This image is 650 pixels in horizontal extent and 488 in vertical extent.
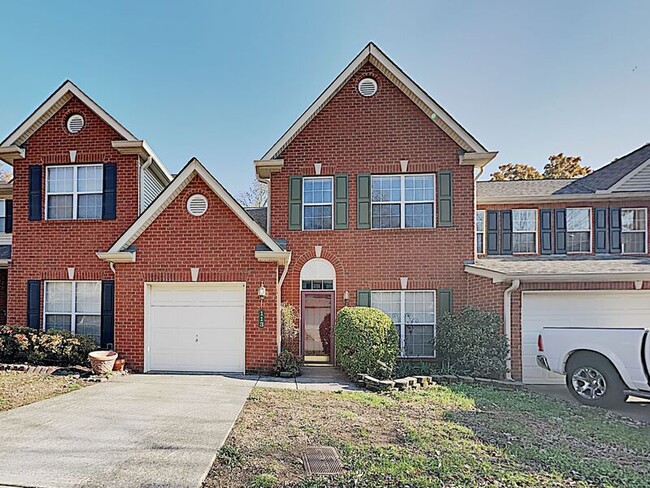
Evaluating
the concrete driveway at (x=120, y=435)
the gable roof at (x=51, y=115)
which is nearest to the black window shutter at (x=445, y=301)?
the concrete driveway at (x=120, y=435)

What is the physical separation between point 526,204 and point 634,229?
10.7 ft

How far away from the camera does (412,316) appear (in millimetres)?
13328

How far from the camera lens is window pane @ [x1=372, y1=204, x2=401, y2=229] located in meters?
13.6

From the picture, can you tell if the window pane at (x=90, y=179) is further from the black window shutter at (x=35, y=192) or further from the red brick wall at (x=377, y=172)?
the red brick wall at (x=377, y=172)

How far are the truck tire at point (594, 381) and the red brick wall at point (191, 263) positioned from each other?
262 inches

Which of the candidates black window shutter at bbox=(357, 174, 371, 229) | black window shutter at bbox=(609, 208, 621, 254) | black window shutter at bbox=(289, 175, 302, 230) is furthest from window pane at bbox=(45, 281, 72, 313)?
black window shutter at bbox=(609, 208, 621, 254)

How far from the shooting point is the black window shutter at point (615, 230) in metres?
14.7

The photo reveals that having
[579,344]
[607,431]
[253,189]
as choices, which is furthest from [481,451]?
[253,189]

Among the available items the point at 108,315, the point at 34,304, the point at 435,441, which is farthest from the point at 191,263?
the point at 435,441

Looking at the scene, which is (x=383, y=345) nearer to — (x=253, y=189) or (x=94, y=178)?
(x=94, y=178)

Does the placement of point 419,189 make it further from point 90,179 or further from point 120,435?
point 120,435

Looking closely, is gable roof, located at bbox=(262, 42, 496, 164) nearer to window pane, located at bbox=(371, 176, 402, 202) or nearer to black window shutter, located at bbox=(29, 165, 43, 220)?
window pane, located at bbox=(371, 176, 402, 202)

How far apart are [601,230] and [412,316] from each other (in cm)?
671

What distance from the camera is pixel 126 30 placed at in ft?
47.6
